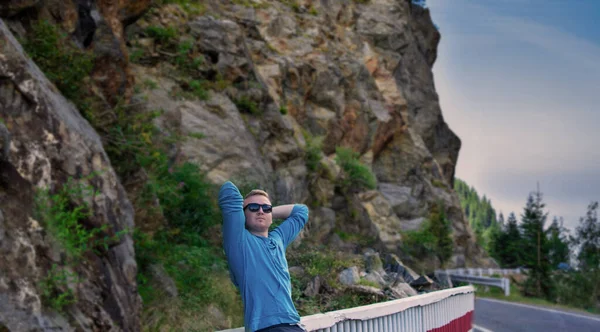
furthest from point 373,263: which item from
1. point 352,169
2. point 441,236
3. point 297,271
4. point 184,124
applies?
point 441,236

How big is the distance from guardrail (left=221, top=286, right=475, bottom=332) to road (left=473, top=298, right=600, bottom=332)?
20.2 feet

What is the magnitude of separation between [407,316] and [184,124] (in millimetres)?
12688

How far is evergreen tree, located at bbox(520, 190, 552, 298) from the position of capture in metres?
34.8

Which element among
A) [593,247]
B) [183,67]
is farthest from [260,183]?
[593,247]

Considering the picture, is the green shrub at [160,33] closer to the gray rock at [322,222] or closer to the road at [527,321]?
the gray rock at [322,222]

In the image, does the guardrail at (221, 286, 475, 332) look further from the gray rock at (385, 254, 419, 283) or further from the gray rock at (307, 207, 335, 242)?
the gray rock at (307, 207, 335, 242)

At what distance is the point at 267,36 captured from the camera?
119ft

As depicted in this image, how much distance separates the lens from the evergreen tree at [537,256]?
34.8 meters

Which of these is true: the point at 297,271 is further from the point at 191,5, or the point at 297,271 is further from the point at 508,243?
the point at 508,243

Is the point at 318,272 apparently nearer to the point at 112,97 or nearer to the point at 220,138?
the point at 112,97

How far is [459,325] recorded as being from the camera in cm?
948

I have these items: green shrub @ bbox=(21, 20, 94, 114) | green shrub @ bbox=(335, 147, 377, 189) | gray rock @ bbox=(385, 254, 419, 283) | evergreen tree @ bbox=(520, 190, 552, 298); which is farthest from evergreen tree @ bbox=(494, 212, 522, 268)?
green shrub @ bbox=(21, 20, 94, 114)

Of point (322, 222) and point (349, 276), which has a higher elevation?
point (322, 222)

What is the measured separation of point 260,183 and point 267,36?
64.6 ft
